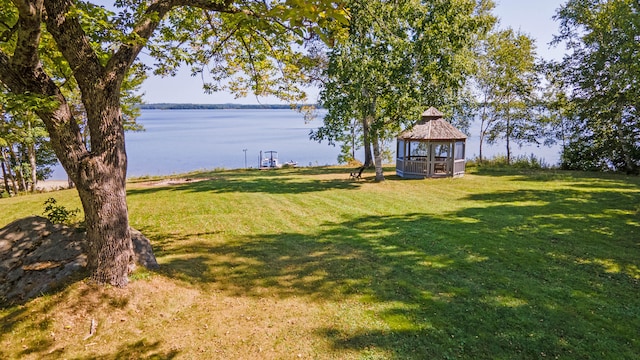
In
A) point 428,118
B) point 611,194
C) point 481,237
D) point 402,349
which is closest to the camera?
point 402,349

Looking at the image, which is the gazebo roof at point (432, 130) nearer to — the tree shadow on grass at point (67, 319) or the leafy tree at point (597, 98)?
the leafy tree at point (597, 98)

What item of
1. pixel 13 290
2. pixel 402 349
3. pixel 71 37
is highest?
pixel 71 37

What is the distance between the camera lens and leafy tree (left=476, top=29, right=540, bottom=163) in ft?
81.0

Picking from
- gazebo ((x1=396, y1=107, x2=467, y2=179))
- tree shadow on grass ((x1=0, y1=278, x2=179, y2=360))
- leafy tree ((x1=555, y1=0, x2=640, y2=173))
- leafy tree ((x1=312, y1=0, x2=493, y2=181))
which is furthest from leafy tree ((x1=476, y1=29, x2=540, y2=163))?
tree shadow on grass ((x1=0, y1=278, x2=179, y2=360))

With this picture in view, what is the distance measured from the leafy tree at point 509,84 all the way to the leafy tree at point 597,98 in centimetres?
279

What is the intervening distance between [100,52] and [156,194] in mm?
9692

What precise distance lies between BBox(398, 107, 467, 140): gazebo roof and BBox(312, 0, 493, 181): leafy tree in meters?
2.53

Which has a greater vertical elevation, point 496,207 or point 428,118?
point 428,118

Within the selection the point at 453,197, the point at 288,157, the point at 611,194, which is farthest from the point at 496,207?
the point at 288,157

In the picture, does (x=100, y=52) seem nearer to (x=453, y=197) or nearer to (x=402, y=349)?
(x=402, y=349)

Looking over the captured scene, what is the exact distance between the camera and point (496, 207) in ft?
38.8

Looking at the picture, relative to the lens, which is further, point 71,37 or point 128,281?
point 128,281

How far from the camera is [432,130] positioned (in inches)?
766

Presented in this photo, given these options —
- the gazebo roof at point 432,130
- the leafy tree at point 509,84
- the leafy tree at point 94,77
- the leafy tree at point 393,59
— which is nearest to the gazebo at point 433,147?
the gazebo roof at point 432,130
